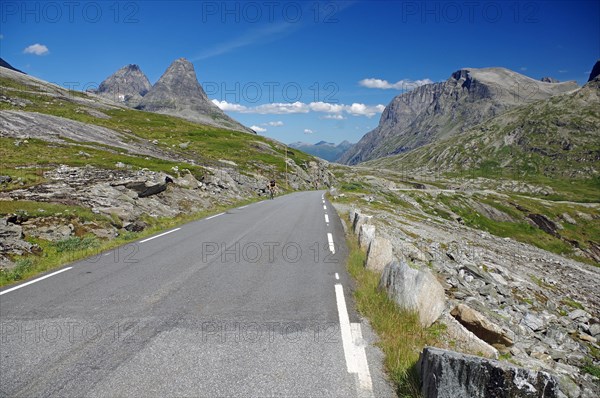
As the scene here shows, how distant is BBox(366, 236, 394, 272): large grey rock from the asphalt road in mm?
1019

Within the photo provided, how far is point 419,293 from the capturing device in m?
7.07

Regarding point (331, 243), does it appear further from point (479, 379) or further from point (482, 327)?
point (479, 379)

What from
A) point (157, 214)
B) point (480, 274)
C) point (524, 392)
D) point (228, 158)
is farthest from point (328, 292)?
point (228, 158)

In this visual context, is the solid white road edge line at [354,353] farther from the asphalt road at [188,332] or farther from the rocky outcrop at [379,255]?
the rocky outcrop at [379,255]

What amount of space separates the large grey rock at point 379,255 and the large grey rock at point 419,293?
2.58m

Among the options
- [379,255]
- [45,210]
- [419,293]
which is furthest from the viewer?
[45,210]

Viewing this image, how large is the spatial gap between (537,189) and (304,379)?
18829 centimetres

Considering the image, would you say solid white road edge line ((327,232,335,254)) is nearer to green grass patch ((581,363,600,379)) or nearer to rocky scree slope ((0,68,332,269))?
green grass patch ((581,363,600,379))

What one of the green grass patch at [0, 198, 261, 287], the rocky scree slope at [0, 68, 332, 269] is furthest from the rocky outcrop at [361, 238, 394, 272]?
the rocky scree slope at [0, 68, 332, 269]

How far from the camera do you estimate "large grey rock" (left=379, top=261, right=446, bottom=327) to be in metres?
6.86

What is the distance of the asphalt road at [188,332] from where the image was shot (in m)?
4.77

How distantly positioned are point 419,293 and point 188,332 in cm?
454

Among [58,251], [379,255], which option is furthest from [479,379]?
[58,251]

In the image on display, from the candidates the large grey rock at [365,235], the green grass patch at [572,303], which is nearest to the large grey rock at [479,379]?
the large grey rock at [365,235]
